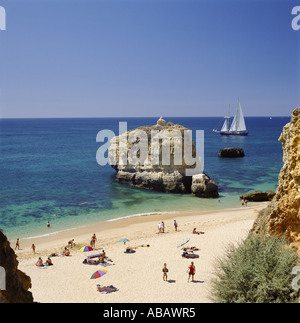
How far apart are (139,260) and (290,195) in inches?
410

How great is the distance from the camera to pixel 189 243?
20.0 m

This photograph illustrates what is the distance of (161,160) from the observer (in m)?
37.2

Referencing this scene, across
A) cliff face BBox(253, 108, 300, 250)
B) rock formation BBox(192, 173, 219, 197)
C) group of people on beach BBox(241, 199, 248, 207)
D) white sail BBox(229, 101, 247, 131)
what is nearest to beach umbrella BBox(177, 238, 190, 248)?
cliff face BBox(253, 108, 300, 250)

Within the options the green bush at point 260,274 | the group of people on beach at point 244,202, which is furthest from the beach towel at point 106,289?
the group of people on beach at point 244,202

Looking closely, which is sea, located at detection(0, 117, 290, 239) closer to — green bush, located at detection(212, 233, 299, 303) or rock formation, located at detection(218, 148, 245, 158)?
rock formation, located at detection(218, 148, 245, 158)

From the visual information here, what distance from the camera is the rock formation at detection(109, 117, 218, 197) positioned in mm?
36312

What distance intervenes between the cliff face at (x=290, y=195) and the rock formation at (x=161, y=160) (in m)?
24.4

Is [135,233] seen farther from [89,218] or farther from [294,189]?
[294,189]

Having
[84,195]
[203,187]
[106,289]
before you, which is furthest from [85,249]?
[203,187]

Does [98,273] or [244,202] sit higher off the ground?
[244,202]

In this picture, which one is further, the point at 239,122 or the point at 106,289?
the point at 239,122

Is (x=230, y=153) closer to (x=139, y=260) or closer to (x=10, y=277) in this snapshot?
(x=139, y=260)

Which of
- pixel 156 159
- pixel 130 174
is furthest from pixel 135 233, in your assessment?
pixel 130 174

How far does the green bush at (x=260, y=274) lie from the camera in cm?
862
